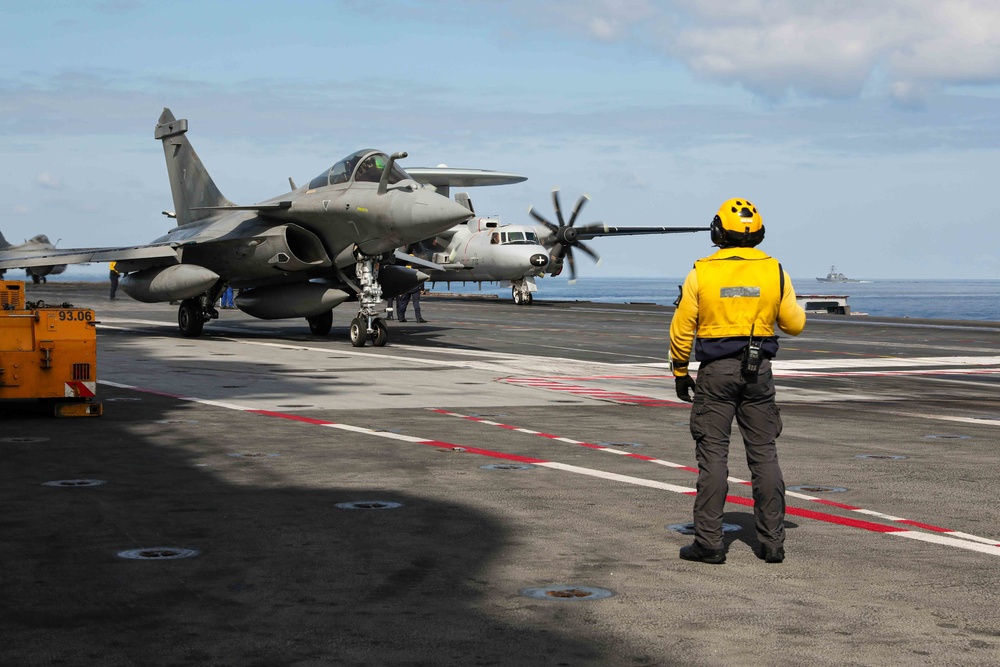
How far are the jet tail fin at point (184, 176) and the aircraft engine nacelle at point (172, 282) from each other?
3435 mm

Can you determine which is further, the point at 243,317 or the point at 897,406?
the point at 243,317

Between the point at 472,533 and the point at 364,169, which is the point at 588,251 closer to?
the point at 364,169

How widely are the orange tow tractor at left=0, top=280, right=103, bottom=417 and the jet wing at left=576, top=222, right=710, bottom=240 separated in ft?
160

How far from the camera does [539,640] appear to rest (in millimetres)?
5441

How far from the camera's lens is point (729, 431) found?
24.4 ft

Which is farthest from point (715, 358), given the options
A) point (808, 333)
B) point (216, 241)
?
point (808, 333)

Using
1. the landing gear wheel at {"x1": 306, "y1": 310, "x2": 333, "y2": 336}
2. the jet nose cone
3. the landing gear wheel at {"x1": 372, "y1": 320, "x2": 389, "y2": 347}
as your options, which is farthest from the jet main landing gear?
the jet nose cone

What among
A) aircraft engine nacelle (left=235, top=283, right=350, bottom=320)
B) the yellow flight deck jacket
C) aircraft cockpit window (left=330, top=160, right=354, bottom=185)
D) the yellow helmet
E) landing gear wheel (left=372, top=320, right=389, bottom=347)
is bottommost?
landing gear wheel (left=372, top=320, right=389, bottom=347)

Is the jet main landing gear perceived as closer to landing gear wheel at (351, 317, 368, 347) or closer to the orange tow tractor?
landing gear wheel at (351, 317, 368, 347)

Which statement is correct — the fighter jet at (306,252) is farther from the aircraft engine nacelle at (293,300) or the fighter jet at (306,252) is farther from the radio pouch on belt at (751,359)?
the radio pouch on belt at (751,359)

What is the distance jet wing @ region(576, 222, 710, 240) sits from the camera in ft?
205

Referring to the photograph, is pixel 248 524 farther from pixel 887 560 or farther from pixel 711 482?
pixel 887 560

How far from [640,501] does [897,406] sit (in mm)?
A: 9040

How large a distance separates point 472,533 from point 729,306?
2327 mm
